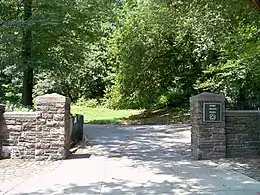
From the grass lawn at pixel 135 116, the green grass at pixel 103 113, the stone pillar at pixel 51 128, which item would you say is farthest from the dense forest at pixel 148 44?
the stone pillar at pixel 51 128

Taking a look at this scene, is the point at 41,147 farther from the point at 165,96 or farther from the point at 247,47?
the point at 165,96

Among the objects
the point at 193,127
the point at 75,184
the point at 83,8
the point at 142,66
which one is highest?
the point at 83,8

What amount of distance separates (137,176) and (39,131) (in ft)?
10.8

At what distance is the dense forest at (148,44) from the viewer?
43.5 feet

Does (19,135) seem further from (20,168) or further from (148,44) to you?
(148,44)

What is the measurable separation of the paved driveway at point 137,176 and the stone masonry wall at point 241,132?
1.11 meters

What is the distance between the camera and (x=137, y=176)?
744 cm

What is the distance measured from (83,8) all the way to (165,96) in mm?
11556

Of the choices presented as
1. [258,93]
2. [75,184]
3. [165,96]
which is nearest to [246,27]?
[258,93]

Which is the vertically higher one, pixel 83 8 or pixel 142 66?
pixel 83 8

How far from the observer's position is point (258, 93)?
18.5 m

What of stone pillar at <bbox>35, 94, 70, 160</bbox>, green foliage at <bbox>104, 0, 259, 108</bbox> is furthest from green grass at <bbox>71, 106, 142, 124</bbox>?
stone pillar at <bbox>35, 94, 70, 160</bbox>

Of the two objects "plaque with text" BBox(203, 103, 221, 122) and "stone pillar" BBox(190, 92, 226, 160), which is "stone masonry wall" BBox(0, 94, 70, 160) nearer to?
"stone pillar" BBox(190, 92, 226, 160)

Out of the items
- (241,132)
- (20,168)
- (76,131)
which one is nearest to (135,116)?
(76,131)
